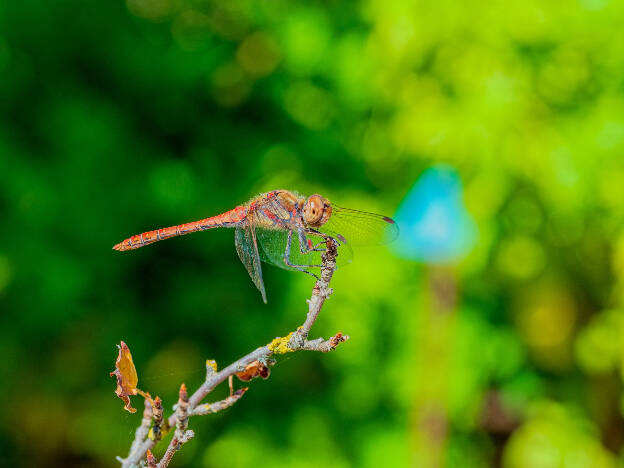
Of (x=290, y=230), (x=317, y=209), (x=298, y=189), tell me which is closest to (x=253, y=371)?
(x=317, y=209)

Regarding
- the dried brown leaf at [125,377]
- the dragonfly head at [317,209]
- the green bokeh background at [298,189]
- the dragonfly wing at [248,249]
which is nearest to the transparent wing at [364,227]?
the dragonfly wing at [248,249]

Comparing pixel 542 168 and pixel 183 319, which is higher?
pixel 542 168

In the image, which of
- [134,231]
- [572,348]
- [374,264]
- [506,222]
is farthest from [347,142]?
[572,348]

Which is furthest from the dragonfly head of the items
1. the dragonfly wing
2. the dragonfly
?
the dragonfly wing

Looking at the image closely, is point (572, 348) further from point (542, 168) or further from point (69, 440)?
point (69, 440)

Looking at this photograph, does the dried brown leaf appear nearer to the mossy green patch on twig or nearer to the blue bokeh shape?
the mossy green patch on twig

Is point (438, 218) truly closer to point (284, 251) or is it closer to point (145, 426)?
point (284, 251)
